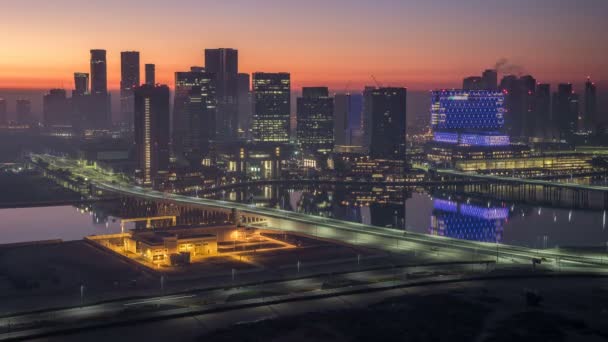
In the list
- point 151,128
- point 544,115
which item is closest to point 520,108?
point 544,115

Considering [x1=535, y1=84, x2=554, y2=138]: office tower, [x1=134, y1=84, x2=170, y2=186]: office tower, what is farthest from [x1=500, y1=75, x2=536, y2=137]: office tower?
[x1=134, y1=84, x2=170, y2=186]: office tower

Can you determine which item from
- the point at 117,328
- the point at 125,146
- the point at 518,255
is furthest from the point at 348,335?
the point at 125,146

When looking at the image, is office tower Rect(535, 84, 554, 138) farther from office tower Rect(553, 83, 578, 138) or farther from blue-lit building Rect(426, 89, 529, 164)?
blue-lit building Rect(426, 89, 529, 164)

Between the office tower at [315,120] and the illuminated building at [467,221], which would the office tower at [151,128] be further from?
the office tower at [315,120]

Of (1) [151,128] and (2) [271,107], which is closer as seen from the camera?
(1) [151,128]

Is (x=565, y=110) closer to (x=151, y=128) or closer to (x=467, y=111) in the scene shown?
(x=467, y=111)

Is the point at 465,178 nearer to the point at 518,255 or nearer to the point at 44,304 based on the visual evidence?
the point at 518,255
